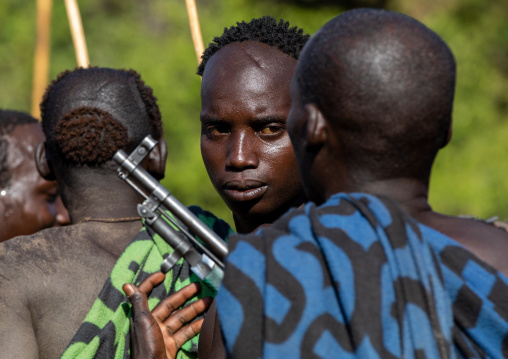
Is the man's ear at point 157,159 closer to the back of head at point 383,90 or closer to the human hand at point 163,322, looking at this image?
the human hand at point 163,322

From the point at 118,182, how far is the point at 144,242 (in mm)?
361

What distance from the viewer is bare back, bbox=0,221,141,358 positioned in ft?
9.81

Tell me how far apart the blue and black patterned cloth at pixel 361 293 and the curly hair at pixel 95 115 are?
1.57 m

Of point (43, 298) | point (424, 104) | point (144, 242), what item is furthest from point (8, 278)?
point (424, 104)

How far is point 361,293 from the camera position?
73.6 inches

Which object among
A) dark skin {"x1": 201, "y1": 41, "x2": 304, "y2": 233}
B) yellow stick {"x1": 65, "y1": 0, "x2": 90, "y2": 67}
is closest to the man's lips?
dark skin {"x1": 201, "y1": 41, "x2": 304, "y2": 233}

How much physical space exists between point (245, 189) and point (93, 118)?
82 centimetres

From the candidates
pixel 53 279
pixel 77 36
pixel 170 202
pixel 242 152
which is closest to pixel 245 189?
pixel 242 152

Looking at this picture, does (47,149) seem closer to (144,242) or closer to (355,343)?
(144,242)

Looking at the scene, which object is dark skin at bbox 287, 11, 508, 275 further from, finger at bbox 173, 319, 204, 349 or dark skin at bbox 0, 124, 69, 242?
dark skin at bbox 0, 124, 69, 242

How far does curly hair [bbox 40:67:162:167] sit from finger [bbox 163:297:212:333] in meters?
0.81

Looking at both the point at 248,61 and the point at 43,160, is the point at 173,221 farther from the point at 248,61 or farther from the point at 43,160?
the point at 43,160

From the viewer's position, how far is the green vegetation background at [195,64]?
1191cm

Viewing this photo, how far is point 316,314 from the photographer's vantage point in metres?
1.87
